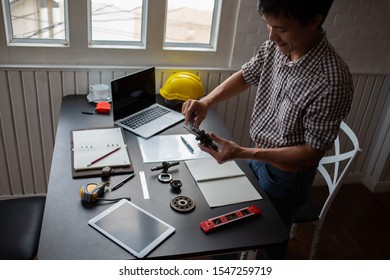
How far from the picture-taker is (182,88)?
2172 millimetres

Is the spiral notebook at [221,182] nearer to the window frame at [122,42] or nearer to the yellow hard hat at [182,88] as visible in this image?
the yellow hard hat at [182,88]

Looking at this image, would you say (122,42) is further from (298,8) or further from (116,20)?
(298,8)

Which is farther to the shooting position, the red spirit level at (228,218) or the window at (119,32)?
the window at (119,32)

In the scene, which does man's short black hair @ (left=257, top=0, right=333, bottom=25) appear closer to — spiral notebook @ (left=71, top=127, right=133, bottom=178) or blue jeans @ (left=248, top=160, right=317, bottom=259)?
blue jeans @ (left=248, top=160, right=317, bottom=259)

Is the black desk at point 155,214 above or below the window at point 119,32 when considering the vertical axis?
below

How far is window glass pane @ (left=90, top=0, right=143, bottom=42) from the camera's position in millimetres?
2213

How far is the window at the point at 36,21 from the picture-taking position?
6.90 ft

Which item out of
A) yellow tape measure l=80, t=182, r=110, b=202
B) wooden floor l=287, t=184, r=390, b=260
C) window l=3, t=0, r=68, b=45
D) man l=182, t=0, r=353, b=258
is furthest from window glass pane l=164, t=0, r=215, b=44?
wooden floor l=287, t=184, r=390, b=260

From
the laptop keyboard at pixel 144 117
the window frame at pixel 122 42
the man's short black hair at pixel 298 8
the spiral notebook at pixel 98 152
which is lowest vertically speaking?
the spiral notebook at pixel 98 152

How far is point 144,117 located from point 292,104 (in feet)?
2.75

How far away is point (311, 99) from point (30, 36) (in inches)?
62.2

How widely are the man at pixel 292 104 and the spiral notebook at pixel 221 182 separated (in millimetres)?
127

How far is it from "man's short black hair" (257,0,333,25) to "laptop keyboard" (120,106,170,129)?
0.92m

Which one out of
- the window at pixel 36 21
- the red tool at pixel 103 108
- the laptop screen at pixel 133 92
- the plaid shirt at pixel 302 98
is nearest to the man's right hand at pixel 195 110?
the plaid shirt at pixel 302 98
